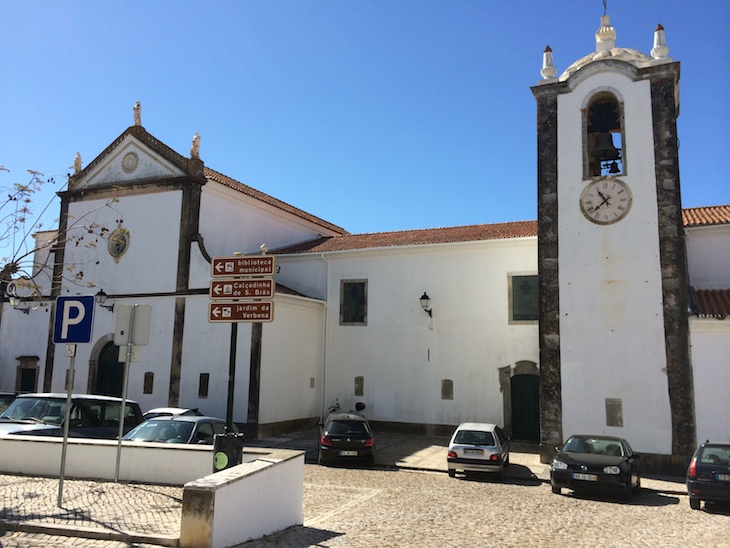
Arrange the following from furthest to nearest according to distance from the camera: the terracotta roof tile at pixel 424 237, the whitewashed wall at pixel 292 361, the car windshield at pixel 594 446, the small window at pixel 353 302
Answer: the small window at pixel 353 302
the terracotta roof tile at pixel 424 237
the whitewashed wall at pixel 292 361
the car windshield at pixel 594 446

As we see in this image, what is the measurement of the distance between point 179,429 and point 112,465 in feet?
5.87

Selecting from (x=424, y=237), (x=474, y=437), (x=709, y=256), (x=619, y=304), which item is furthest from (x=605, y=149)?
(x=474, y=437)

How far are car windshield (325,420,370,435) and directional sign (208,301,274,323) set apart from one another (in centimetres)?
707

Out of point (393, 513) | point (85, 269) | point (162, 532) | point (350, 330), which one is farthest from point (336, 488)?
point (85, 269)

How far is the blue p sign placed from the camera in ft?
26.6

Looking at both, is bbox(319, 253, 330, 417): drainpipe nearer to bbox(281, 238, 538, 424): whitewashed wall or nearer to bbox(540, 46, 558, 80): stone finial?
bbox(281, 238, 538, 424): whitewashed wall

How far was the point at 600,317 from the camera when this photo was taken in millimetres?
15195

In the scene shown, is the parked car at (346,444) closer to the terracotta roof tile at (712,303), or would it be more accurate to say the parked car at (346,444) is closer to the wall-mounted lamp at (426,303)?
the wall-mounted lamp at (426,303)

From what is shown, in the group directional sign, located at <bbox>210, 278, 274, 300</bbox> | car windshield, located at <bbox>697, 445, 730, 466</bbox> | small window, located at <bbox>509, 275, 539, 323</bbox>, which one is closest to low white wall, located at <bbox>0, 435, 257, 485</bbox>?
directional sign, located at <bbox>210, 278, 274, 300</bbox>

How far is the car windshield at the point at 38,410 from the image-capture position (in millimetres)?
11883

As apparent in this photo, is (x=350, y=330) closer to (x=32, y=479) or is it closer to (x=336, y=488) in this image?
(x=336, y=488)

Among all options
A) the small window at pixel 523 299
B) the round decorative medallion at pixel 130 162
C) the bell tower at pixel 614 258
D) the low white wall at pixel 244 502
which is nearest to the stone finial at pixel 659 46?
the bell tower at pixel 614 258

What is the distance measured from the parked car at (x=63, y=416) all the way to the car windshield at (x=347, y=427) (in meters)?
4.95

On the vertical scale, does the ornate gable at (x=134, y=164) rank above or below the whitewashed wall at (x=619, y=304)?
above
